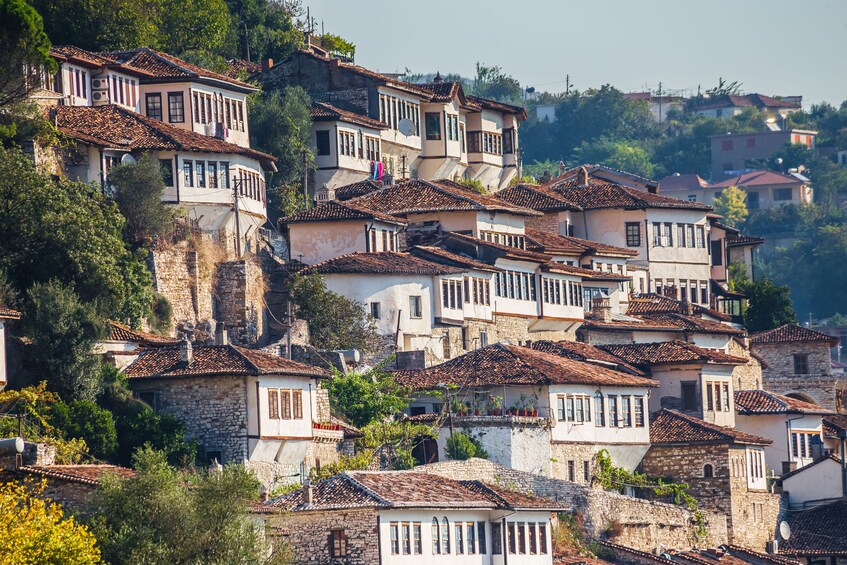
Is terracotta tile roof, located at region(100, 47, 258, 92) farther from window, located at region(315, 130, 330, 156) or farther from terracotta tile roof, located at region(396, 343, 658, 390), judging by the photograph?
terracotta tile roof, located at region(396, 343, 658, 390)

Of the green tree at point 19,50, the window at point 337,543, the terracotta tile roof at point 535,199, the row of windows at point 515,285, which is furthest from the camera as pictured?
the terracotta tile roof at point 535,199

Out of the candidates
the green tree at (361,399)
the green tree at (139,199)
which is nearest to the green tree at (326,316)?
the green tree at (361,399)

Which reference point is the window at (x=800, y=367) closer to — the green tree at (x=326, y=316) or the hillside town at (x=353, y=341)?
the hillside town at (x=353, y=341)

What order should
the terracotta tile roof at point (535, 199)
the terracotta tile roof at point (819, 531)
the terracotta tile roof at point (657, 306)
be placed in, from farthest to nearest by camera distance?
the terracotta tile roof at point (535, 199) → the terracotta tile roof at point (657, 306) → the terracotta tile roof at point (819, 531)

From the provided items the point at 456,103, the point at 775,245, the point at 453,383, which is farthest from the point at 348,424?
the point at 775,245

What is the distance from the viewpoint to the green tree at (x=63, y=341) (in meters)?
59.7

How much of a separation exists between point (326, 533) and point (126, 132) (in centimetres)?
2190

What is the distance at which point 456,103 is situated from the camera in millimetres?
100000

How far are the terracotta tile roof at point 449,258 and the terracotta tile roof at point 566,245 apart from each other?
306 inches

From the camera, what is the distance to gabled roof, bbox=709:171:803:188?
176 m

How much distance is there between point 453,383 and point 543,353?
5613 millimetres

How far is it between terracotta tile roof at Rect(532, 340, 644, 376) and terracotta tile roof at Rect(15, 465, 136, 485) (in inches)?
1030

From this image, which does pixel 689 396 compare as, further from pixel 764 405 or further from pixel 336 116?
pixel 336 116

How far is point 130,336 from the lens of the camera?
6331 cm
